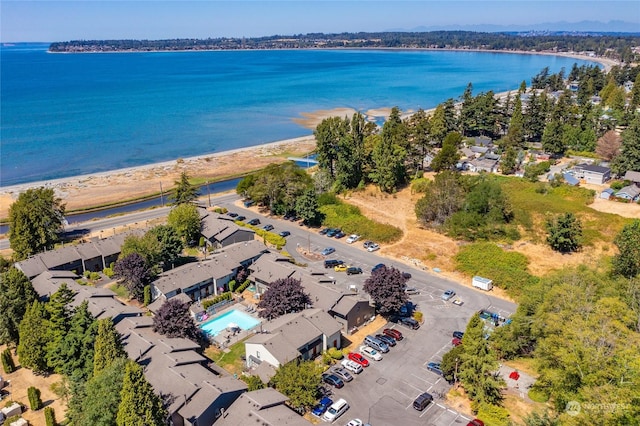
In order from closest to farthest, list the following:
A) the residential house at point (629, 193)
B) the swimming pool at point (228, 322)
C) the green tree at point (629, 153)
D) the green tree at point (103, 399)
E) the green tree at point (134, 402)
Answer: the green tree at point (134, 402) → the green tree at point (103, 399) → the swimming pool at point (228, 322) → the residential house at point (629, 193) → the green tree at point (629, 153)

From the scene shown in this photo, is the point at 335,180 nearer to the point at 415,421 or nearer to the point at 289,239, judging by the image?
the point at 289,239

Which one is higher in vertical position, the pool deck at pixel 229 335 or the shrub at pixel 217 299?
the shrub at pixel 217 299

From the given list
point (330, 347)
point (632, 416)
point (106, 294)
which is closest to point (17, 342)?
point (106, 294)

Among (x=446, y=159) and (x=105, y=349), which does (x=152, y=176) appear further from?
(x=105, y=349)

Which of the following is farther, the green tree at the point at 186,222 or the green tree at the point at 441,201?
the green tree at the point at 441,201

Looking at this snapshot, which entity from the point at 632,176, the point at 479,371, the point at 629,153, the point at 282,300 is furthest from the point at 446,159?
the point at 479,371

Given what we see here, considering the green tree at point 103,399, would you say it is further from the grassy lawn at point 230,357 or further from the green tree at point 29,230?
the green tree at point 29,230

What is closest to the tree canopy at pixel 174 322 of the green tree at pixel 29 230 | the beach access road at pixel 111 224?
the green tree at pixel 29 230
